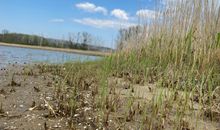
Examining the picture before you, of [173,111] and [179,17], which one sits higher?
[179,17]

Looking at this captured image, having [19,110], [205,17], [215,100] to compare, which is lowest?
[19,110]

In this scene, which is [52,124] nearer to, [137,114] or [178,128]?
[137,114]

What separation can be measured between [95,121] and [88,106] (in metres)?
0.70

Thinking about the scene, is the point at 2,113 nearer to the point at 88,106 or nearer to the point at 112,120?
the point at 88,106

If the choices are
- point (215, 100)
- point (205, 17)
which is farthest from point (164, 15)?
point (215, 100)

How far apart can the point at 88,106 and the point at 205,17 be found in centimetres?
270

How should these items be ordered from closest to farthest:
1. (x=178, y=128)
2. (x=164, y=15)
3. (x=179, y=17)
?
(x=178, y=128) → (x=179, y=17) → (x=164, y=15)

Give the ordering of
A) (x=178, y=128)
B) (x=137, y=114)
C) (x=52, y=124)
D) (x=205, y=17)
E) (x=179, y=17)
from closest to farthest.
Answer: (x=178, y=128) < (x=52, y=124) < (x=137, y=114) < (x=205, y=17) < (x=179, y=17)

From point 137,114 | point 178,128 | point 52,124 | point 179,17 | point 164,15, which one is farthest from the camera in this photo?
point 164,15

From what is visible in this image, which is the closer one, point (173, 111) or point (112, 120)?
point (112, 120)

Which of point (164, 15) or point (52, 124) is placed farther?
point (164, 15)

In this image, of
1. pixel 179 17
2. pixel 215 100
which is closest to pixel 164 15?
pixel 179 17

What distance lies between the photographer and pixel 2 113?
13.6 feet

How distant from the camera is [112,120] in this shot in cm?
381
